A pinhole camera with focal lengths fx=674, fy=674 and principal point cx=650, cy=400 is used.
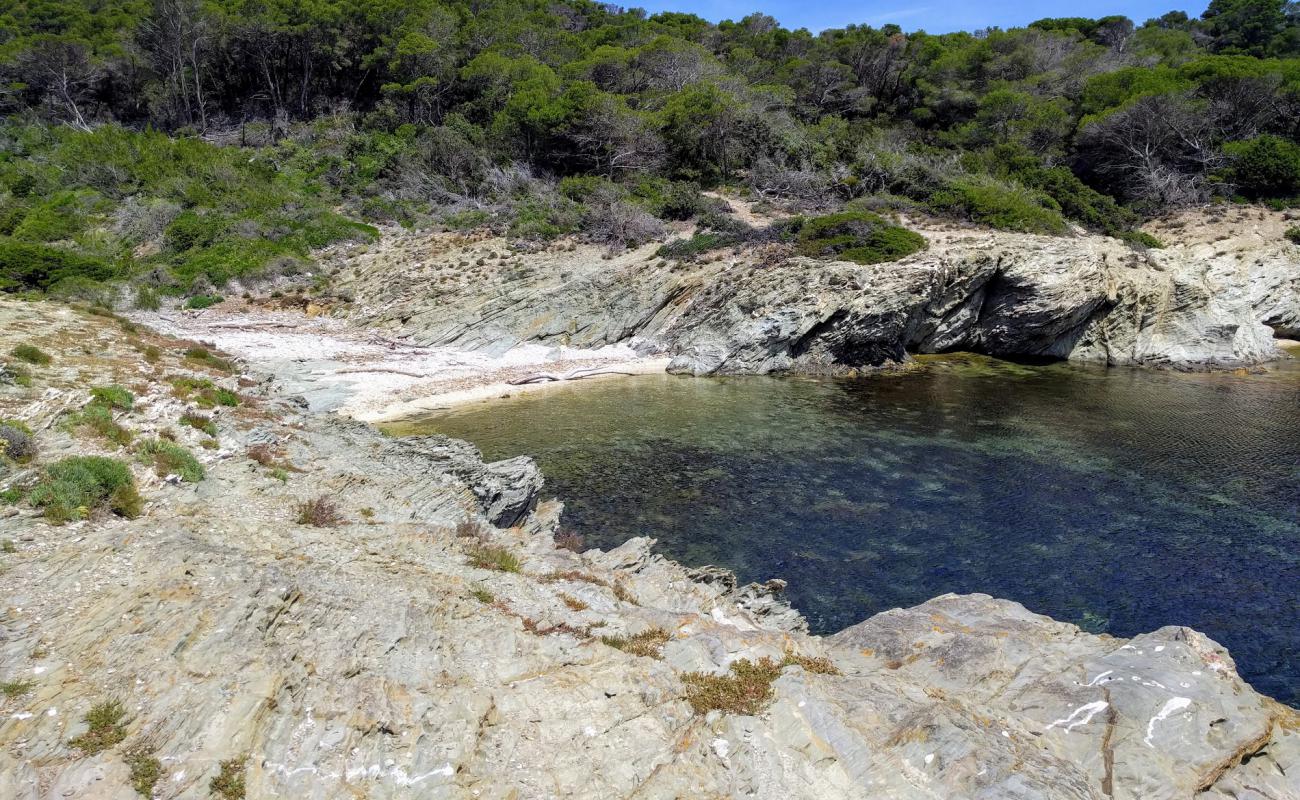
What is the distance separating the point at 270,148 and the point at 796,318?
44643 millimetres

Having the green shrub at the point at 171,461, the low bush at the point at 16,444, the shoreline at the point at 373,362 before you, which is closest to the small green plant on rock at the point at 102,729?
the green shrub at the point at 171,461

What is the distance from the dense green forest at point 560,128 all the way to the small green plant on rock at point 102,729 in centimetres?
3358

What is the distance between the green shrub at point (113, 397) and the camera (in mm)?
12148

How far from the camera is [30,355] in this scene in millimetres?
13445

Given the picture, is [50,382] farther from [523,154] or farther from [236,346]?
[523,154]

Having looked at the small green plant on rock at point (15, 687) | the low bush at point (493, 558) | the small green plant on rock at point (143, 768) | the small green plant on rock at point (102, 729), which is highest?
the small green plant on rock at point (15, 687)

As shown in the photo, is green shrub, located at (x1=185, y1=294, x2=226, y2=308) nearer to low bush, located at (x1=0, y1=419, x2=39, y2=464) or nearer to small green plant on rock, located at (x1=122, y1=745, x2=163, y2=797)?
low bush, located at (x1=0, y1=419, x2=39, y2=464)

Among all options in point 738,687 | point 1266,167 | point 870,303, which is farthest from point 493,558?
point 1266,167

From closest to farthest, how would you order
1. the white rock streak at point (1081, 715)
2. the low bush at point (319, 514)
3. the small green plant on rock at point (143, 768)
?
the small green plant on rock at point (143, 768) → the white rock streak at point (1081, 715) → the low bush at point (319, 514)

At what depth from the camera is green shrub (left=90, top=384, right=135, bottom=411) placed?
12148mm

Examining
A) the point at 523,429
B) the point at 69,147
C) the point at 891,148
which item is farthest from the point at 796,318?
the point at 69,147

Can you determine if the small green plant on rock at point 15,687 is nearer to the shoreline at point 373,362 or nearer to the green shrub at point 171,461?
the green shrub at point 171,461

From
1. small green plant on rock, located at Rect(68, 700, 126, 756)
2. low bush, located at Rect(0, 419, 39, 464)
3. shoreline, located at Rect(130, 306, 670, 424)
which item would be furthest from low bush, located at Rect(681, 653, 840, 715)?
shoreline, located at Rect(130, 306, 670, 424)

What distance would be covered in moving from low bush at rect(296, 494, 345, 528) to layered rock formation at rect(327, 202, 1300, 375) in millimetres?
22010
